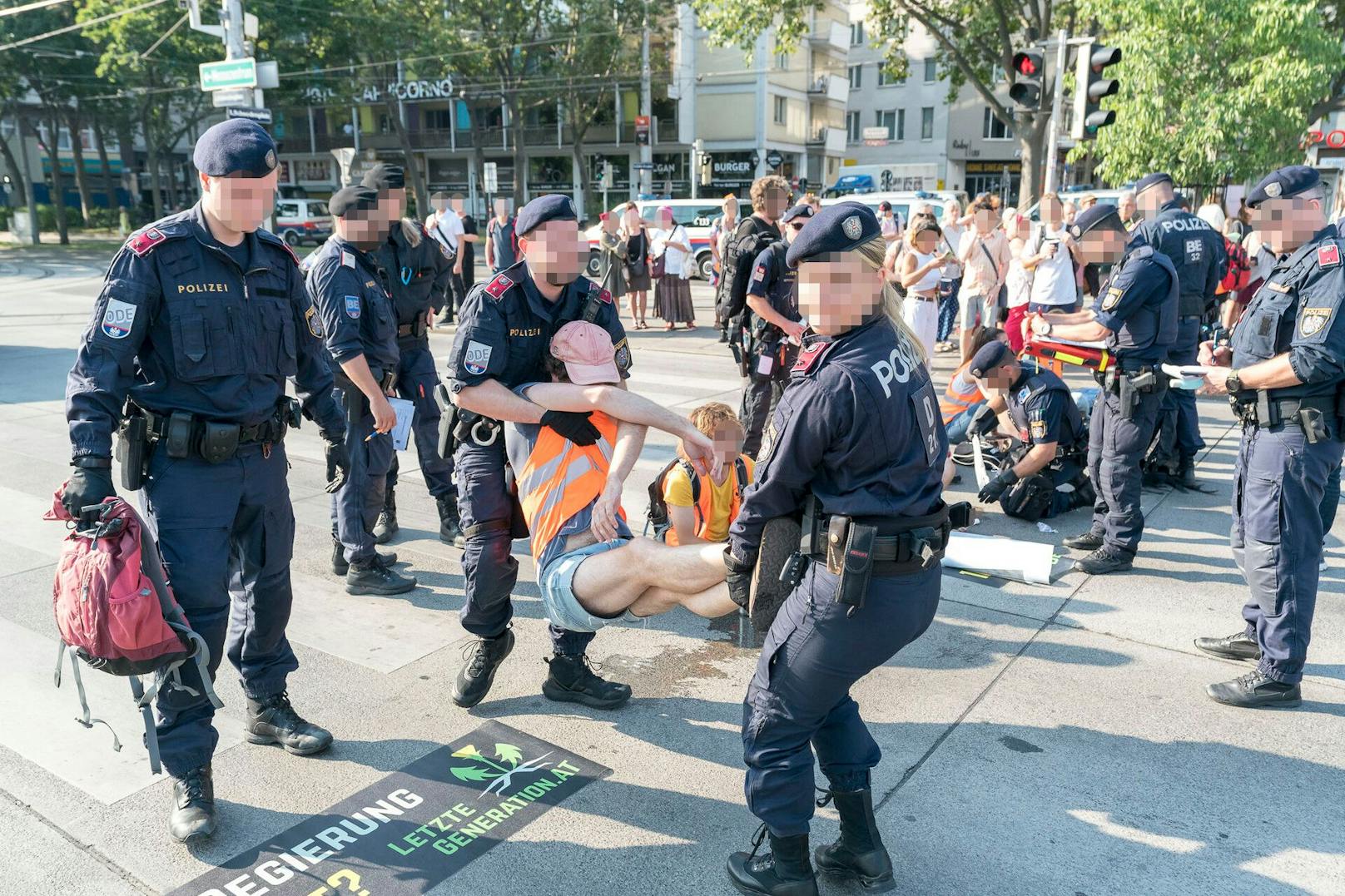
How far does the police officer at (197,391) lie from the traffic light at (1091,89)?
9.57 m

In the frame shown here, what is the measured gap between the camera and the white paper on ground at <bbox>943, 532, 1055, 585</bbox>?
523 cm

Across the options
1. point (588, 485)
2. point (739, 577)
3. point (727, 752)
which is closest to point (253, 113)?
point (588, 485)

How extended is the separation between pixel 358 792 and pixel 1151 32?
18.3 m

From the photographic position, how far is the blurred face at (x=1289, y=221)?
151 inches

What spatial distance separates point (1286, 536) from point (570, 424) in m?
2.87

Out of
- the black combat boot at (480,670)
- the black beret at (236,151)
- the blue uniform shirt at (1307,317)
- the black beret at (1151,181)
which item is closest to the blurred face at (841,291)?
the black beret at (236,151)

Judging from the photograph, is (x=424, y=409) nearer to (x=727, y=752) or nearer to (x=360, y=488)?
(x=360, y=488)

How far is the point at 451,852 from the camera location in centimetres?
298

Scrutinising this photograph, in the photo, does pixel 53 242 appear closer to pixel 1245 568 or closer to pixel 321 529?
pixel 321 529

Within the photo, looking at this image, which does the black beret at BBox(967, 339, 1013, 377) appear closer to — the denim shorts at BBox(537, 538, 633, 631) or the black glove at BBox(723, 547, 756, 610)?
the denim shorts at BBox(537, 538, 633, 631)

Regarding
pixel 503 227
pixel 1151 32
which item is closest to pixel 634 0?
pixel 1151 32

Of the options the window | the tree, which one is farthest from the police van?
the window

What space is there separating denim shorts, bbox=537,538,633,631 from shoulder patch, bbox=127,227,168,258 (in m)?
1.66

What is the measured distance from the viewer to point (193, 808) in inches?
119
